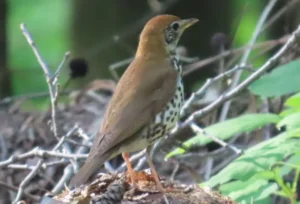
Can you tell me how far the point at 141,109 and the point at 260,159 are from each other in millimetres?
838

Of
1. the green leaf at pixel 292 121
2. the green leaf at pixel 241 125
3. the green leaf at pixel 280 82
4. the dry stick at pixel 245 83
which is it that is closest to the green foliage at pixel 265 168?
the green leaf at pixel 292 121

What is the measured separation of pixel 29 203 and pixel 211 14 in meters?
3.39

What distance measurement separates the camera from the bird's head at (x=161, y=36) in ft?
13.8

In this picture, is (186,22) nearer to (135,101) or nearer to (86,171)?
(135,101)

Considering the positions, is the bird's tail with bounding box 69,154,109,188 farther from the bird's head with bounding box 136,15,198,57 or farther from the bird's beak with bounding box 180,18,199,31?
the bird's beak with bounding box 180,18,199,31

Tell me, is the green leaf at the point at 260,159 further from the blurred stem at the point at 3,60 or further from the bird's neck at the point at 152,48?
the blurred stem at the point at 3,60

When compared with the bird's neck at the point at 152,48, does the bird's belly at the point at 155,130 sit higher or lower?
lower

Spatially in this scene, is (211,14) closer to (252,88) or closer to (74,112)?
(74,112)

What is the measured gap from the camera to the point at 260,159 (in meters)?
3.10

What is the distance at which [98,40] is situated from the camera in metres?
8.24

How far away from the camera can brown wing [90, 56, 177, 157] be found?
365cm

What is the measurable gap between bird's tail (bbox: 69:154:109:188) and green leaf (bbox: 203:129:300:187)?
1.55ft

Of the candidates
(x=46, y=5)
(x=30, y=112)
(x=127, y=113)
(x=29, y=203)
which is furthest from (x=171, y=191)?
(x=46, y=5)

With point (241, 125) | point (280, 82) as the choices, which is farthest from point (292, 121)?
point (280, 82)
